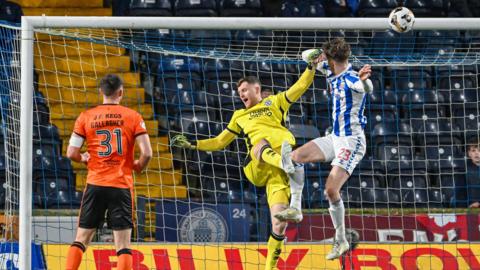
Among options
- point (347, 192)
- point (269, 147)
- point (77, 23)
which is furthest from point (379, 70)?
point (77, 23)

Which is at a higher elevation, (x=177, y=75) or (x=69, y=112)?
(x=177, y=75)

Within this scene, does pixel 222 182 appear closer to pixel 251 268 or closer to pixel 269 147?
pixel 251 268

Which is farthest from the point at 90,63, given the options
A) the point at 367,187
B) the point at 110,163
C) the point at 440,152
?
the point at 110,163

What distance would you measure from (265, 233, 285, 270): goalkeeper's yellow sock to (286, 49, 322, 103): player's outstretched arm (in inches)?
53.2

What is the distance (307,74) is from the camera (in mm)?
11859

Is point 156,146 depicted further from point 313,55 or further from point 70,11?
point 313,55

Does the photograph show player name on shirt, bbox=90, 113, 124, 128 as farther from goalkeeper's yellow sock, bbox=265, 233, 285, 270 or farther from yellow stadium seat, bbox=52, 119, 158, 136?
yellow stadium seat, bbox=52, 119, 158, 136

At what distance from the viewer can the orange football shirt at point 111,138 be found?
1093 centimetres

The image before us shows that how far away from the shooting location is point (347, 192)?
14586mm

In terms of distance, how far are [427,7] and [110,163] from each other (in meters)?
7.61

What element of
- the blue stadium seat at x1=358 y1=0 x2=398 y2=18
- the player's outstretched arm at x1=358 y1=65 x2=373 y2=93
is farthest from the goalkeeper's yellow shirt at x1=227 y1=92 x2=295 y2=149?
the blue stadium seat at x1=358 y1=0 x2=398 y2=18

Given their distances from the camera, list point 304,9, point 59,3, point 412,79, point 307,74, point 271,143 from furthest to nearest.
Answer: point 59,3 → point 304,9 → point 412,79 → point 271,143 → point 307,74

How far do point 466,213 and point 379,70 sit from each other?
9.85 ft

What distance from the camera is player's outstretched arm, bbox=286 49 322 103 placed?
11.6m
